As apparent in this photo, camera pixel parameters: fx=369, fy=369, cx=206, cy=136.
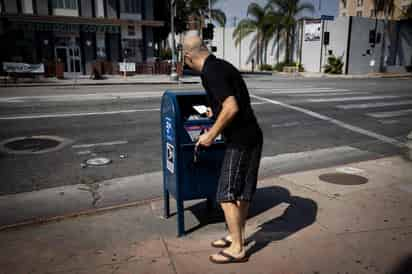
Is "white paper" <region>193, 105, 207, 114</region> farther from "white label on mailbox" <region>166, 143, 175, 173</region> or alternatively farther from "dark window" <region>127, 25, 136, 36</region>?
"dark window" <region>127, 25, 136, 36</region>

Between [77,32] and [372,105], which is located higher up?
[77,32]

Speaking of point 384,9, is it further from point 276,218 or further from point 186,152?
point 186,152

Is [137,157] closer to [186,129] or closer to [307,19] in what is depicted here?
[186,129]

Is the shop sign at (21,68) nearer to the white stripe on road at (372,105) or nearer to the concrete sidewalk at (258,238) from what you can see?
the white stripe on road at (372,105)

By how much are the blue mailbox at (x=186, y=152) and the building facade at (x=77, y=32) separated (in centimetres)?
2443

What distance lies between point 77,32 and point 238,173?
2959cm

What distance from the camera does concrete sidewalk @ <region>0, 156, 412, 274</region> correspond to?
10.2ft

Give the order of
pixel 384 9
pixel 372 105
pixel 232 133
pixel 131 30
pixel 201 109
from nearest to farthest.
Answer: pixel 232 133
pixel 201 109
pixel 372 105
pixel 131 30
pixel 384 9

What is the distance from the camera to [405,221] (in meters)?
3.95

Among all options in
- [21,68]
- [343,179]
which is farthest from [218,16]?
[343,179]

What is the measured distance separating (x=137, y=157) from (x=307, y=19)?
36243mm

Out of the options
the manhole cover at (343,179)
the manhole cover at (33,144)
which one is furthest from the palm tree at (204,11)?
the manhole cover at (343,179)

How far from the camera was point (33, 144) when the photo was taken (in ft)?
24.2

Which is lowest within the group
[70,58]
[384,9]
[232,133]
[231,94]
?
[232,133]
